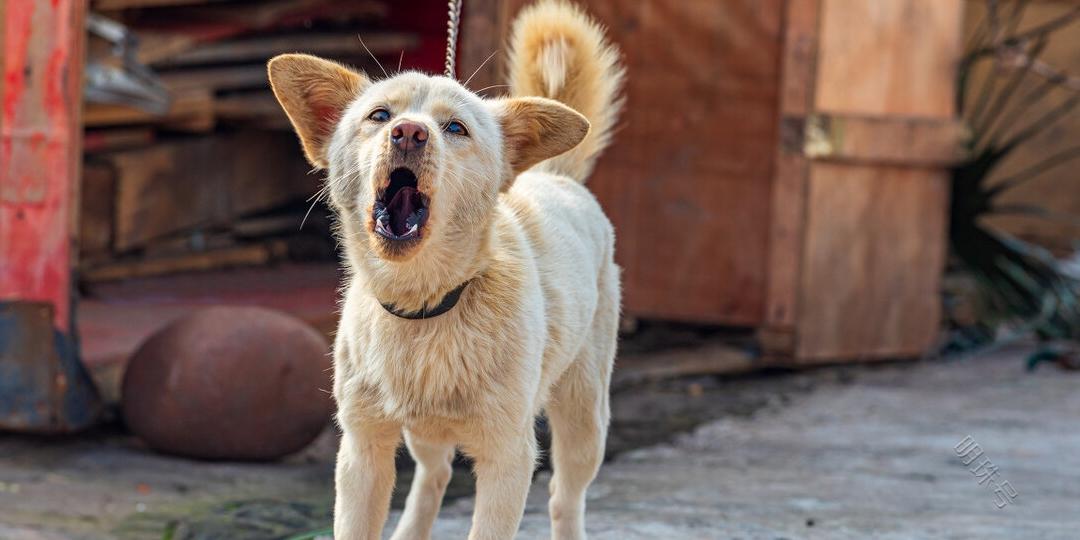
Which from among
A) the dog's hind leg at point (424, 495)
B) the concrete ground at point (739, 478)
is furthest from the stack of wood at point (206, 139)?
the dog's hind leg at point (424, 495)

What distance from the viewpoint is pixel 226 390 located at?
18.5ft

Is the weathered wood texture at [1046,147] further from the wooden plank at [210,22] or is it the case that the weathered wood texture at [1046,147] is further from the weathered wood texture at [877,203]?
the wooden plank at [210,22]

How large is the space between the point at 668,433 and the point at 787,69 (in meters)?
2.34

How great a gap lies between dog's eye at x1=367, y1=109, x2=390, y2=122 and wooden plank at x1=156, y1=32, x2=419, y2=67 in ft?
17.7

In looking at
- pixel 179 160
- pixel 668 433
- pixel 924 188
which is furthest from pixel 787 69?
pixel 179 160

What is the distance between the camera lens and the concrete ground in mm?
4596

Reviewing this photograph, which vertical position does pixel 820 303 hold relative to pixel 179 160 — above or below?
below

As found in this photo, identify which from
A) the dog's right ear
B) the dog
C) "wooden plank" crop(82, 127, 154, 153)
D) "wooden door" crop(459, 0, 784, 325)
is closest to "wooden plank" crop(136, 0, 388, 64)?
"wooden plank" crop(82, 127, 154, 153)

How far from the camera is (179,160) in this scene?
8828mm

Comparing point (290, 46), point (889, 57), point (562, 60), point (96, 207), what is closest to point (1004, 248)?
point (889, 57)

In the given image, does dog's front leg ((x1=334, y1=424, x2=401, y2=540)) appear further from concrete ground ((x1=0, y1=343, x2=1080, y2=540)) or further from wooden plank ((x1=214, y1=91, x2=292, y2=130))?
wooden plank ((x1=214, y1=91, x2=292, y2=130))

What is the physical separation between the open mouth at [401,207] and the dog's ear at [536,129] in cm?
38

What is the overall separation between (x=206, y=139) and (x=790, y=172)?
3997 millimetres

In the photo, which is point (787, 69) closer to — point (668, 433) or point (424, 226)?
point (668, 433)
